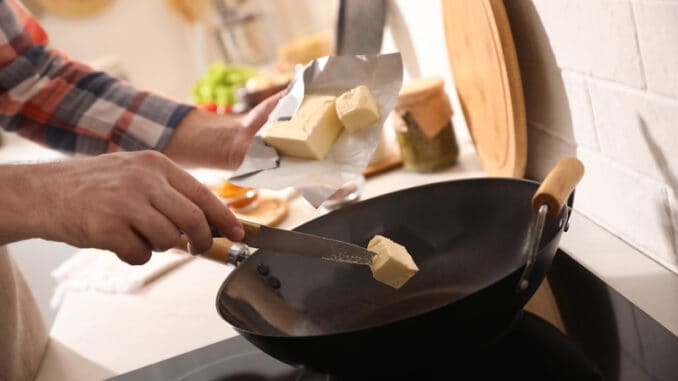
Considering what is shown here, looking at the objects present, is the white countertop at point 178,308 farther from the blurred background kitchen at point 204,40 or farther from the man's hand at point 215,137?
the blurred background kitchen at point 204,40

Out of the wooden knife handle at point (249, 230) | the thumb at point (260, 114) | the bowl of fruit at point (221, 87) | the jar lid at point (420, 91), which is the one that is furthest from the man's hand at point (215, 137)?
the bowl of fruit at point (221, 87)

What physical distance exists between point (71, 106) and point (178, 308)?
1.38 ft

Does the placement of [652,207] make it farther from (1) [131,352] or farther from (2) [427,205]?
(1) [131,352]

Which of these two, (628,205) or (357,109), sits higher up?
(357,109)

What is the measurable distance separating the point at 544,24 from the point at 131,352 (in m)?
0.64

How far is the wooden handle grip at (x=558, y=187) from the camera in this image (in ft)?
1.93

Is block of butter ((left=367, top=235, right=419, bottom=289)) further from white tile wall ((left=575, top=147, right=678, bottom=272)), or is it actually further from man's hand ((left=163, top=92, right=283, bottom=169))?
man's hand ((left=163, top=92, right=283, bottom=169))

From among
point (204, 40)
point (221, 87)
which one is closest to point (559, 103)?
point (221, 87)

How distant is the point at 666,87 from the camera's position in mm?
659

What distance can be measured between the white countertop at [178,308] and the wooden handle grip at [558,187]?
0.17 m

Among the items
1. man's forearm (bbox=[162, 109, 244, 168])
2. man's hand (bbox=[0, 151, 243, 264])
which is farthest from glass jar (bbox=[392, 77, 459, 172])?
man's hand (bbox=[0, 151, 243, 264])

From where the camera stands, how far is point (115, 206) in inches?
26.3

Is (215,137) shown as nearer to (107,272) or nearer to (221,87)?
(107,272)

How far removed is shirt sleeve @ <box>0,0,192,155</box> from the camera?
1160 millimetres
